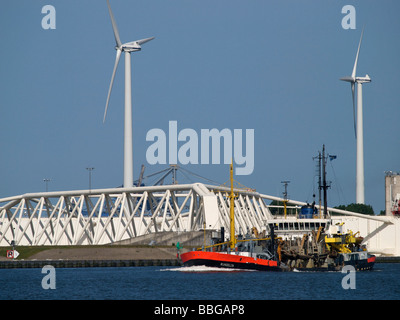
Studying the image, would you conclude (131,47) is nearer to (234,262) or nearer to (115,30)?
(115,30)

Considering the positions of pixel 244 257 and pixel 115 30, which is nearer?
pixel 244 257

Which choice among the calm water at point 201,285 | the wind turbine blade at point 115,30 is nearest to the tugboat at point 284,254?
the calm water at point 201,285

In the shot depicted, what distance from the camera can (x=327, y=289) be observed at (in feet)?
307

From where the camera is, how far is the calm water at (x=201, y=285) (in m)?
86.5

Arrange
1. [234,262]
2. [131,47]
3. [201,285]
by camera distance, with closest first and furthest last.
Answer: [201,285] → [234,262] → [131,47]

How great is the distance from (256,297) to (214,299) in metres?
4.41

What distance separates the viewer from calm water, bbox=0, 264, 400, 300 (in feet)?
284

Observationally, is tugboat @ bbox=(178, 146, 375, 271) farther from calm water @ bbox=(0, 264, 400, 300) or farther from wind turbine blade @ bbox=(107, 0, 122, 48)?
wind turbine blade @ bbox=(107, 0, 122, 48)

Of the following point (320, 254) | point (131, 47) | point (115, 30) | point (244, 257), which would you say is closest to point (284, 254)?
point (320, 254)

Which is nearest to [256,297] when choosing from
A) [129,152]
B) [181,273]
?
[181,273]

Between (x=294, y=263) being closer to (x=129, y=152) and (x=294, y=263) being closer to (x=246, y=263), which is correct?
(x=246, y=263)

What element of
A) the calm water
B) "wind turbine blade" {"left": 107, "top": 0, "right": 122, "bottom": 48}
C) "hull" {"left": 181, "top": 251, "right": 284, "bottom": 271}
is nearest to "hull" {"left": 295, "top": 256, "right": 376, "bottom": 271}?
the calm water

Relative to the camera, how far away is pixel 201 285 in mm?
97625
